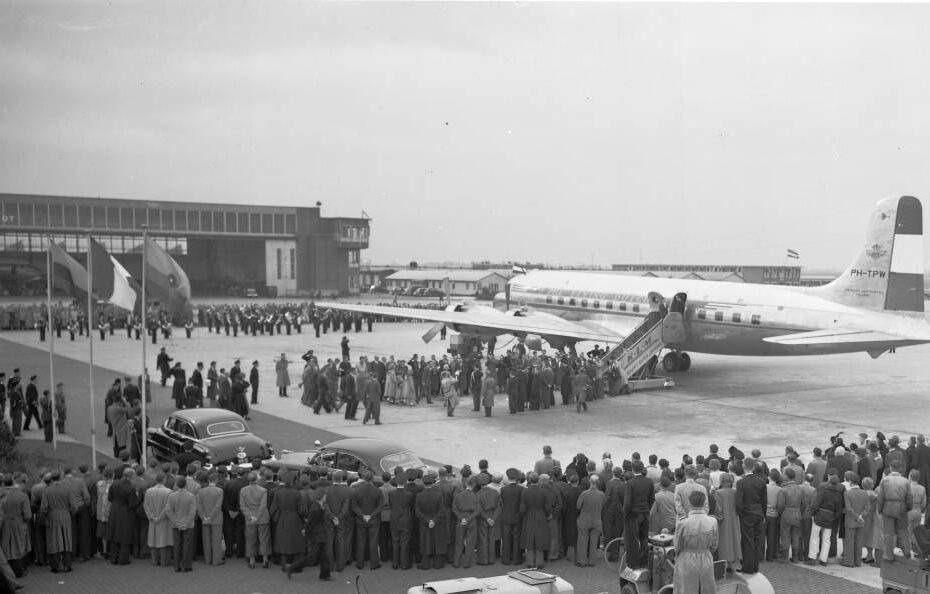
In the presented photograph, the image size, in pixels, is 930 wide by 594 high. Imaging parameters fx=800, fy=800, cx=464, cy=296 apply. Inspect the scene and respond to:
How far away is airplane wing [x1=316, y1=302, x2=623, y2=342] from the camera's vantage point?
29688 mm

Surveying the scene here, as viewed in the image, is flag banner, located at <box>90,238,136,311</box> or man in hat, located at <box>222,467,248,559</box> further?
flag banner, located at <box>90,238,136,311</box>

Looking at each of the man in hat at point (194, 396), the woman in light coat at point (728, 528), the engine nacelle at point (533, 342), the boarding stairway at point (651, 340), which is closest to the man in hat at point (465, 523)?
the woman in light coat at point (728, 528)

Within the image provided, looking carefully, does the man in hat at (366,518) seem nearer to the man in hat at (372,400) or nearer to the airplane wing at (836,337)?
the man in hat at (372,400)

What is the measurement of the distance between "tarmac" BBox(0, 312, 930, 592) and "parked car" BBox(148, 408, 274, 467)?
8.79 ft

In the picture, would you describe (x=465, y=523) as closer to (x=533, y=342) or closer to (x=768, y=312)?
(x=768, y=312)

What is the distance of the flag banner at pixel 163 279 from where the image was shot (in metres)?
16.6

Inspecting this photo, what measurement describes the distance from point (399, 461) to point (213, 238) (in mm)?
66134

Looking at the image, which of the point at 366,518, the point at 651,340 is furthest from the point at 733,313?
the point at 366,518

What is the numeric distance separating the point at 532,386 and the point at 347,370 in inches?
213

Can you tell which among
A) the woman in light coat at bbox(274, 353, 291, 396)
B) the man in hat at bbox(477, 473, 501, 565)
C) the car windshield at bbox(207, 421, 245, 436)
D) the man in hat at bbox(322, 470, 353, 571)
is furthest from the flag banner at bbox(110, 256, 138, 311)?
the man in hat at bbox(477, 473, 501, 565)

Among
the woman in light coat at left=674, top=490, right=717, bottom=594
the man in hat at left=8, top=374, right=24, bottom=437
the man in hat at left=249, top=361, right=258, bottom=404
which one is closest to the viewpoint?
the woman in light coat at left=674, top=490, right=717, bottom=594

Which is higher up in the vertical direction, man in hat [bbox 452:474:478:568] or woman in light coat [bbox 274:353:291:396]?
man in hat [bbox 452:474:478:568]

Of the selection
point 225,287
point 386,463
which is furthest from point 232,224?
point 386,463

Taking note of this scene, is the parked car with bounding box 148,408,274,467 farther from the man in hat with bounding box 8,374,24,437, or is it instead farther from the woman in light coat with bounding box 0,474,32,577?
the man in hat with bounding box 8,374,24,437
